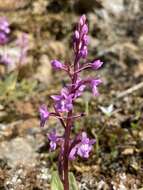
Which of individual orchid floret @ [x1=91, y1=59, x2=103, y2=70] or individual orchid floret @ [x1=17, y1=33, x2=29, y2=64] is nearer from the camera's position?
individual orchid floret @ [x1=91, y1=59, x2=103, y2=70]

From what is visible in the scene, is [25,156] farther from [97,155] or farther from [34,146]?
[97,155]

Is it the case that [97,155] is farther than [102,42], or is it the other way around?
[102,42]

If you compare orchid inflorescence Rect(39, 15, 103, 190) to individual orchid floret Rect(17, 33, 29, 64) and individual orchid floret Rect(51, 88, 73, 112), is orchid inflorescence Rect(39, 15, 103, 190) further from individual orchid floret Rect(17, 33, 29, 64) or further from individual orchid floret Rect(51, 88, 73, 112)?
individual orchid floret Rect(17, 33, 29, 64)

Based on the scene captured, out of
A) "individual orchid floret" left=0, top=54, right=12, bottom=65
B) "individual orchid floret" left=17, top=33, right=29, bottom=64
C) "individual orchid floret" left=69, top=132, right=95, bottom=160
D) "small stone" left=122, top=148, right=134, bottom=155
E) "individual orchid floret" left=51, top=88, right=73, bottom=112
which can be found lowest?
"individual orchid floret" left=69, top=132, right=95, bottom=160

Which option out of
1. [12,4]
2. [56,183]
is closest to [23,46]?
[12,4]

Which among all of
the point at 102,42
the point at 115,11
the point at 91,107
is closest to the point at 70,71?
the point at 91,107

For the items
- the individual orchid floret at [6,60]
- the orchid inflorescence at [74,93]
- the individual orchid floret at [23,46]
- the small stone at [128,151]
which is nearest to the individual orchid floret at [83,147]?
the orchid inflorescence at [74,93]

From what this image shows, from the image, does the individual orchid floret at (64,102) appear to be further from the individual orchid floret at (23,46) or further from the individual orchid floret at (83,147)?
the individual orchid floret at (23,46)

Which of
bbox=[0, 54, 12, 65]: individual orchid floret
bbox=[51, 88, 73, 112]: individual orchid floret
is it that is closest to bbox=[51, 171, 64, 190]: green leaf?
bbox=[51, 88, 73, 112]: individual orchid floret
